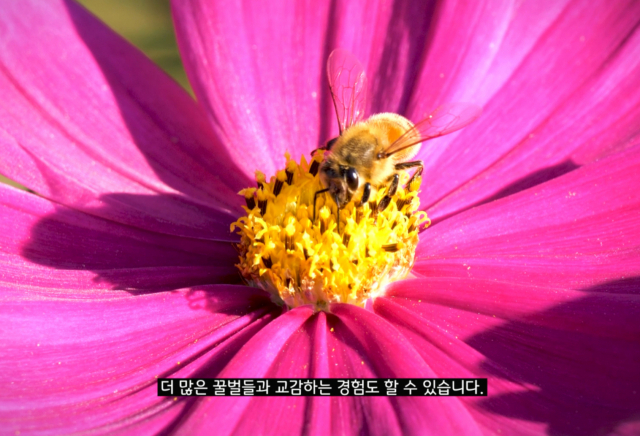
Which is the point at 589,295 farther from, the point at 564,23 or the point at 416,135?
the point at 564,23

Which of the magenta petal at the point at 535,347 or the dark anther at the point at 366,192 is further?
the dark anther at the point at 366,192

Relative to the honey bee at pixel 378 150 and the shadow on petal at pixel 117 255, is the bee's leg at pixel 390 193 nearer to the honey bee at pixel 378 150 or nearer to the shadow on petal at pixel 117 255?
the honey bee at pixel 378 150

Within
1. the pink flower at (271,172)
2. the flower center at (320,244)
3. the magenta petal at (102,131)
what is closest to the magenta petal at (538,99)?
the pink flower at (271,172)

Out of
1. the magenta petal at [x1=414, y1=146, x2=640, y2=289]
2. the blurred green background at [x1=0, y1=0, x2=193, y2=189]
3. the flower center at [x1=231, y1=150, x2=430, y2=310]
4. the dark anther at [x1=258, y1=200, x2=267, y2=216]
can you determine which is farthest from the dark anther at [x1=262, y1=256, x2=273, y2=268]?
the blurred green background at [x1=0, y1=0, x2=193, y2=189]

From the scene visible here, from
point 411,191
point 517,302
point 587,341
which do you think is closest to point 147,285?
point 411,191

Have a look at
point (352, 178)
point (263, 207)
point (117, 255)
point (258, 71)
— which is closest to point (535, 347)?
point (352, 178)

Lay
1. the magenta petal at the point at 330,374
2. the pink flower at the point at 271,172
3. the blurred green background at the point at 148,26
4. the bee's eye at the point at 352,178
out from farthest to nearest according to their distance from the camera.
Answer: the blurred green background at the point at 148,26, the bee's eye at the point at 352,178, the pink flower at the point at 271,172, the magenta petal at the point at 330,374
